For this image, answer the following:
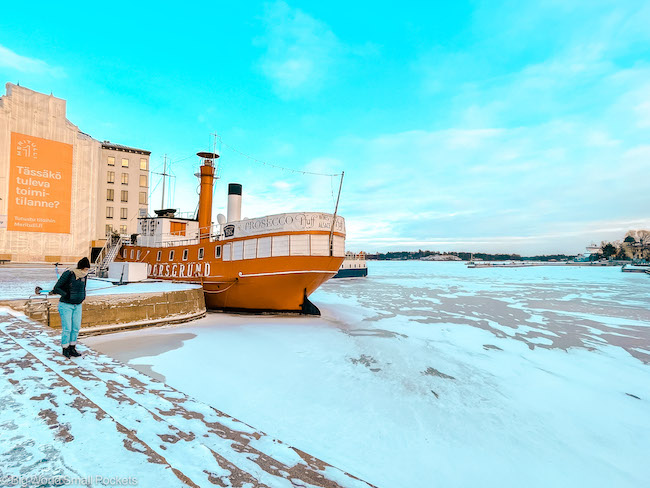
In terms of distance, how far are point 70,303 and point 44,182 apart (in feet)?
126

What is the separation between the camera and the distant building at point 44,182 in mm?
32625

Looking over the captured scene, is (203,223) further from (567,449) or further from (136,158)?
(136,158)

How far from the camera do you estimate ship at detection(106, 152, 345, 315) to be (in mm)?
16062

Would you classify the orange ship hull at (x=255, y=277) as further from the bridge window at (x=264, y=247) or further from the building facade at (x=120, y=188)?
the building facade at (x=120, y=188)

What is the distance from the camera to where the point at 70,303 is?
6.23 metres

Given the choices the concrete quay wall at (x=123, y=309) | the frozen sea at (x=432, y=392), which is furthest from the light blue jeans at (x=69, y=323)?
the concrete quay wall at (x=123, y=309)

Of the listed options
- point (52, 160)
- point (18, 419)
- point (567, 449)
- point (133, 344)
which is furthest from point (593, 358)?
point (52, 160)

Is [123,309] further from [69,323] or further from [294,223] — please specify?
[294,223]

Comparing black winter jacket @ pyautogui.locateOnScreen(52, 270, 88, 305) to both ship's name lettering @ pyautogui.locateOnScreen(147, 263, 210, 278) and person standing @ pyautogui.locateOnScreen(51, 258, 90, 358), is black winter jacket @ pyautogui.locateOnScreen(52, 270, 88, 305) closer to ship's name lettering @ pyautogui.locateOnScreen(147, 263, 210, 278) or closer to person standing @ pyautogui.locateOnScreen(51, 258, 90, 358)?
person standing @ pyautogui.locateOnScreen(51, 258, 90, 358)

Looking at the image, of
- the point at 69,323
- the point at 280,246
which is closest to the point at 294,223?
the point at 280,246

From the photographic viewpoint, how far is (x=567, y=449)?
5.56 metres

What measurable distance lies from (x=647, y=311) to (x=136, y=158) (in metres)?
54.4

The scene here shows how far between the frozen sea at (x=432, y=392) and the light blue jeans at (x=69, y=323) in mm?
2228

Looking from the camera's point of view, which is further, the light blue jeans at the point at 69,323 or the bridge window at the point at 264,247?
the bridge window at the point at 264,247
